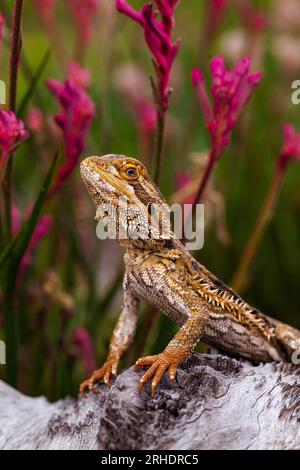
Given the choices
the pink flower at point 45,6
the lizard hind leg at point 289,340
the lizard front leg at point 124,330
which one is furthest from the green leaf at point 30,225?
the pink flower at point 45,6

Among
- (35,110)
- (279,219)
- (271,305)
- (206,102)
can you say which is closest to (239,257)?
(271,305)

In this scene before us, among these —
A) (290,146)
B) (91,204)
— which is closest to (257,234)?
(290,146)

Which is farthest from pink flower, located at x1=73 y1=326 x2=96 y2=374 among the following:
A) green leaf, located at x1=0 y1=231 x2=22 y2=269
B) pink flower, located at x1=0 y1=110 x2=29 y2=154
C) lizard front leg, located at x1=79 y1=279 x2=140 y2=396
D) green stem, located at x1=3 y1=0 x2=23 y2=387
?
pink flower, located at x1=0 y1=110 x2=29 y2=154

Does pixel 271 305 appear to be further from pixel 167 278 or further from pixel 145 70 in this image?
pixel 145 70

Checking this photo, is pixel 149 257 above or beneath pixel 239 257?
above

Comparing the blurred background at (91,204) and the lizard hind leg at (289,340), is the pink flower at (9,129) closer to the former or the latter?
the blurred background at (91,204)

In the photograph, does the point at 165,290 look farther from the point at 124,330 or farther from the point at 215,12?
the point at 215,12

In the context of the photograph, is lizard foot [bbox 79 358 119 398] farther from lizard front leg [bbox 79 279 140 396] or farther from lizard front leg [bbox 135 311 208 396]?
lizard front leg [bbox 135 311 208 396]
